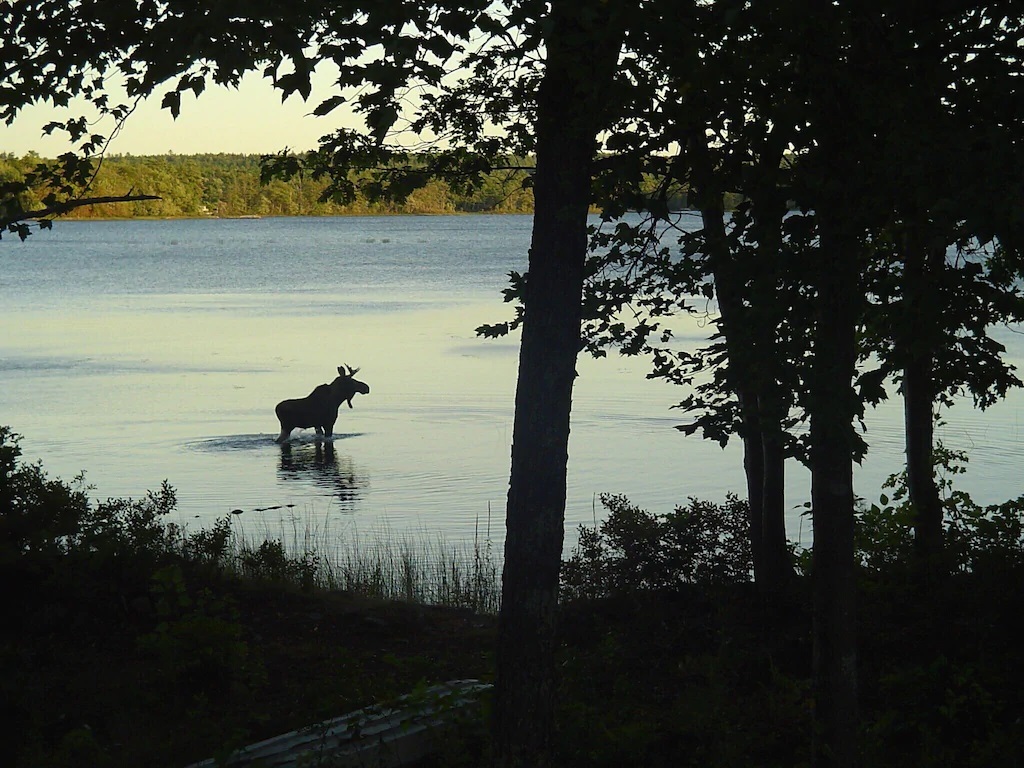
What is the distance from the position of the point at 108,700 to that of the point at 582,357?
904 inches

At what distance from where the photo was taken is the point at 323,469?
17625mm

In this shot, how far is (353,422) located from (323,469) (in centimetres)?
424

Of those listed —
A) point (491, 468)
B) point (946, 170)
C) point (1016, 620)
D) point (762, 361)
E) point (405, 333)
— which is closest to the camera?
point (946, 170)

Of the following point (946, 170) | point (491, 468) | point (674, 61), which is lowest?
point (491, 468)

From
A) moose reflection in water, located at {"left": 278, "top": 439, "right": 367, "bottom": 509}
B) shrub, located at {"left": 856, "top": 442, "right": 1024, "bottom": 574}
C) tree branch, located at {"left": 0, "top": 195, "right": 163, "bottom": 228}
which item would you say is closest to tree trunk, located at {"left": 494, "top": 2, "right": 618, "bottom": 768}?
tree branch, located at {"left": 0, "top": 195, "right": 163, "bottom": 228}

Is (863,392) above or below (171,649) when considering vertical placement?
above

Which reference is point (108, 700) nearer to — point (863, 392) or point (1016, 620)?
point (863, 392)

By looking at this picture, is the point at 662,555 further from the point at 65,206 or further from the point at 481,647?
the point at 65,206

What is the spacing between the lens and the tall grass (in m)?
10.4

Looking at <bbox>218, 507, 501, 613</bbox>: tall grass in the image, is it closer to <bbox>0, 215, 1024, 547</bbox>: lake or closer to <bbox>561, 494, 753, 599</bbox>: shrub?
<bbox>0, 215, 1024, 547</bbox>: lake

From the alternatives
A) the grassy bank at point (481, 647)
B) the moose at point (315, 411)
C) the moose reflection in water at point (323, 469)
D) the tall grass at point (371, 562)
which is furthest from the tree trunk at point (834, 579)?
the moose at point (315, 411)

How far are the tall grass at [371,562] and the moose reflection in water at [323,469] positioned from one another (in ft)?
5.93

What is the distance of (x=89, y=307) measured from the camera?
46594 millimetres

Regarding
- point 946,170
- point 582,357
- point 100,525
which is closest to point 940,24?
point 946,170
